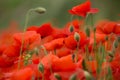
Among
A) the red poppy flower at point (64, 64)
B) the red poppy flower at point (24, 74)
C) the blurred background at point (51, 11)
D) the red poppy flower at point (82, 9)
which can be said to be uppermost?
the red poppy flower at point (82, 9)

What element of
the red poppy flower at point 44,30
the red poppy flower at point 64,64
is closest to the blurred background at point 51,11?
the red poppy flower at point 44,30

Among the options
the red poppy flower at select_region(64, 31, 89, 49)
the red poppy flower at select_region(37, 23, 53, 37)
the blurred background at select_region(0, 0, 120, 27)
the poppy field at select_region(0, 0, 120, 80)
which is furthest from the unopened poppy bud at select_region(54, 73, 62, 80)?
the blurred background at select_region(0, 0, 120, 27)

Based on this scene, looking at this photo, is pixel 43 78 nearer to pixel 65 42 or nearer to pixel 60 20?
pixel 65 42

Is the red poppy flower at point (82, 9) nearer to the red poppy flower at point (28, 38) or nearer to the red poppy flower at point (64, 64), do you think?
the red poppy flower at point (28, 38)

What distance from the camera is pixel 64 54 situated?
969 millimetres

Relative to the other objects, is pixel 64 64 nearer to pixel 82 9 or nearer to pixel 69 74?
pixel 69 74

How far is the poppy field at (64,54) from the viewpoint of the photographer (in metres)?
0.80

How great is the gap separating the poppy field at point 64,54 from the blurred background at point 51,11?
150cm

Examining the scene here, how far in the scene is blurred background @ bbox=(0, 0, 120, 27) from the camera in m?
2.69

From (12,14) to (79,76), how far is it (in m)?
2.39

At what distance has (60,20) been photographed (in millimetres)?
2684

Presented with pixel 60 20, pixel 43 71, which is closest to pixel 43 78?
pixel 43 71

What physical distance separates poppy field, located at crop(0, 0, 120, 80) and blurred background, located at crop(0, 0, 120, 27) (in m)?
1.50

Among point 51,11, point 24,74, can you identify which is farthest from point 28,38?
point 51,11
